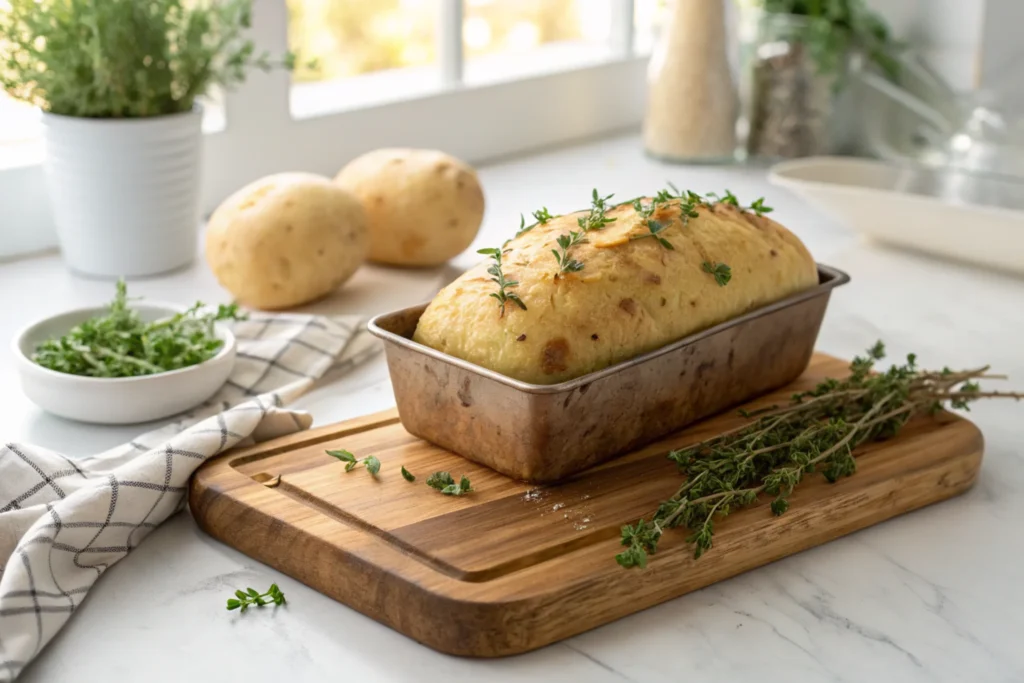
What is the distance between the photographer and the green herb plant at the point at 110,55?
1.46 metres

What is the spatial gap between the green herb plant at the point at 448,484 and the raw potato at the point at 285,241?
51cm

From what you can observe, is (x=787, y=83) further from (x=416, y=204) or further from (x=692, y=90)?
(x=416, y=204)

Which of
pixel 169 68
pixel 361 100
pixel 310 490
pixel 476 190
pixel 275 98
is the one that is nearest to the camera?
pixel 310 490

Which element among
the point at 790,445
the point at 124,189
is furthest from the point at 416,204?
the point at 790,445

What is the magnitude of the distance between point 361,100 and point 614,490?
4.03ft

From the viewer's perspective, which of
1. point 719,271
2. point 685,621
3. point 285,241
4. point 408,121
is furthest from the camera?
point 408,121

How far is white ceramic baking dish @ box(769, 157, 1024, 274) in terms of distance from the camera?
172 cm

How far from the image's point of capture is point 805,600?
969 mm

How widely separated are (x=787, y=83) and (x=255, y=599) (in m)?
1.60

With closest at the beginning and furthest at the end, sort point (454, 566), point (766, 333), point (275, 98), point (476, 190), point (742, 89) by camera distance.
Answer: point (454, 566), point (766, 333), point (476, 190), point (275, 98), point (742, 89)

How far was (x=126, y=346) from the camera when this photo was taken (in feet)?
4.09

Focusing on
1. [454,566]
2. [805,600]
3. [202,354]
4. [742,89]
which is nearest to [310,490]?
[454,566]

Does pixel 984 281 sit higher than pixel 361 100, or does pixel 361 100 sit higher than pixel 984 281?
pixel 361 100

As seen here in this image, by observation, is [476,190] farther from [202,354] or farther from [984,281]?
[984,281]
